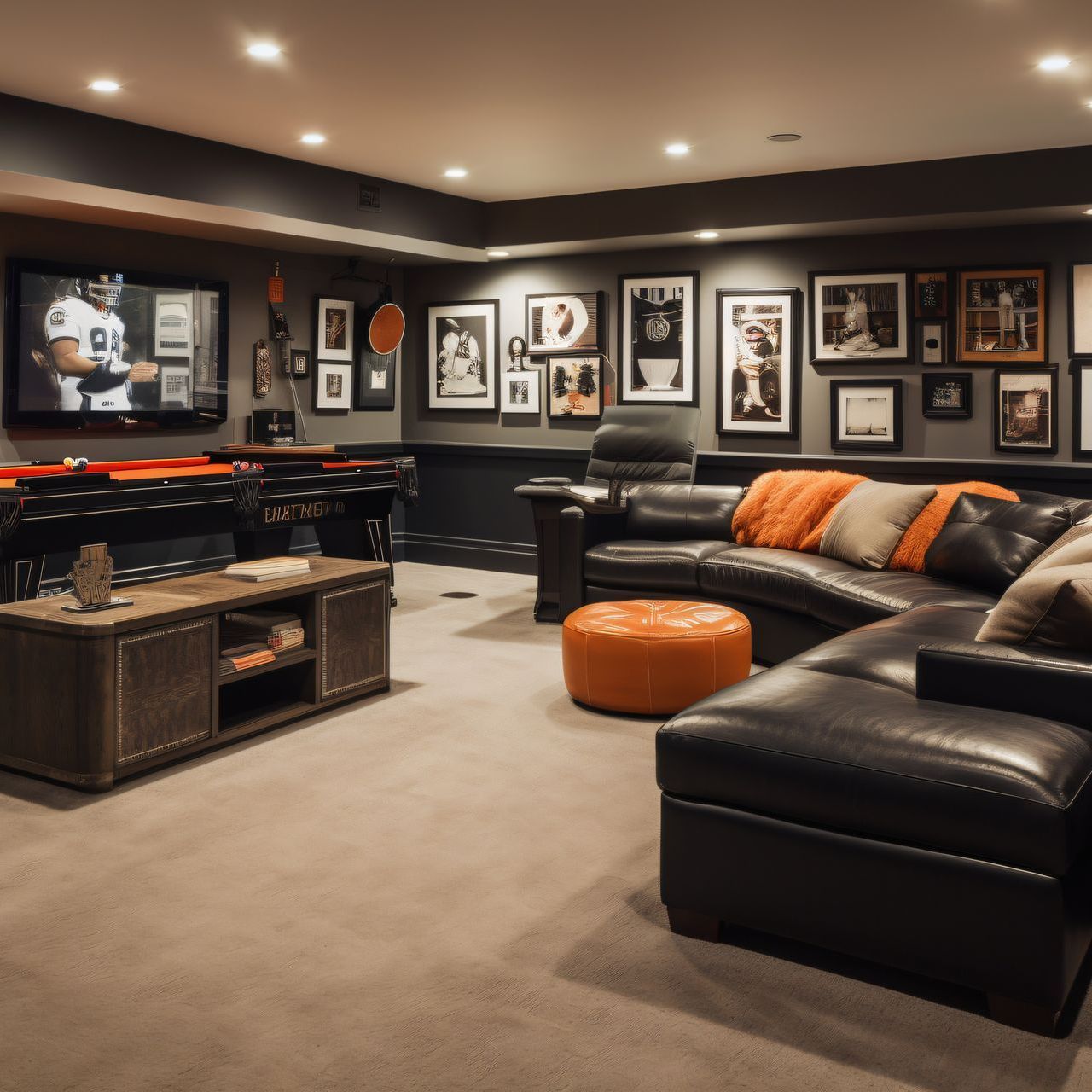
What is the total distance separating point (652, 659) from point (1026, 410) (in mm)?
3271

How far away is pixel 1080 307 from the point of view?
19.1ft

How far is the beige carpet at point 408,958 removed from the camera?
1.91 meters

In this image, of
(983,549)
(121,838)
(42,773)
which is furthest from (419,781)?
(983,549)

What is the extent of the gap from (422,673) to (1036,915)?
10.2ft

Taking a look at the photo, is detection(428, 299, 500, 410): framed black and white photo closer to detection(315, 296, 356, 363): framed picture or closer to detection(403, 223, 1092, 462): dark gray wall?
detection(403, 223, 1092, 462): dark gray wall

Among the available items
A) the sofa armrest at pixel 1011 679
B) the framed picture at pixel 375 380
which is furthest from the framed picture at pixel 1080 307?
the framed picture at pixel 375 380

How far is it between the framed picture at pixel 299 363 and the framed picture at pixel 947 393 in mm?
3880

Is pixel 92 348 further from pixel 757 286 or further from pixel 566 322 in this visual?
pixel 757 286

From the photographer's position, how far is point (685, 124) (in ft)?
16.8

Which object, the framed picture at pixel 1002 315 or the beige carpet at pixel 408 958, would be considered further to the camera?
the framed picture at pixel 1002 315

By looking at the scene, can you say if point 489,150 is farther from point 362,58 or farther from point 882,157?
point 882,157

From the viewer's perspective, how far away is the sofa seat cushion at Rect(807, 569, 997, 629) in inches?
158

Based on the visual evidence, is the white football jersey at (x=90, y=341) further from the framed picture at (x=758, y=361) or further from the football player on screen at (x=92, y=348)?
the framed picture at (x=758, y=361)

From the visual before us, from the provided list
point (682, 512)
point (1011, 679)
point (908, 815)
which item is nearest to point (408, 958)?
point (908, 815)
